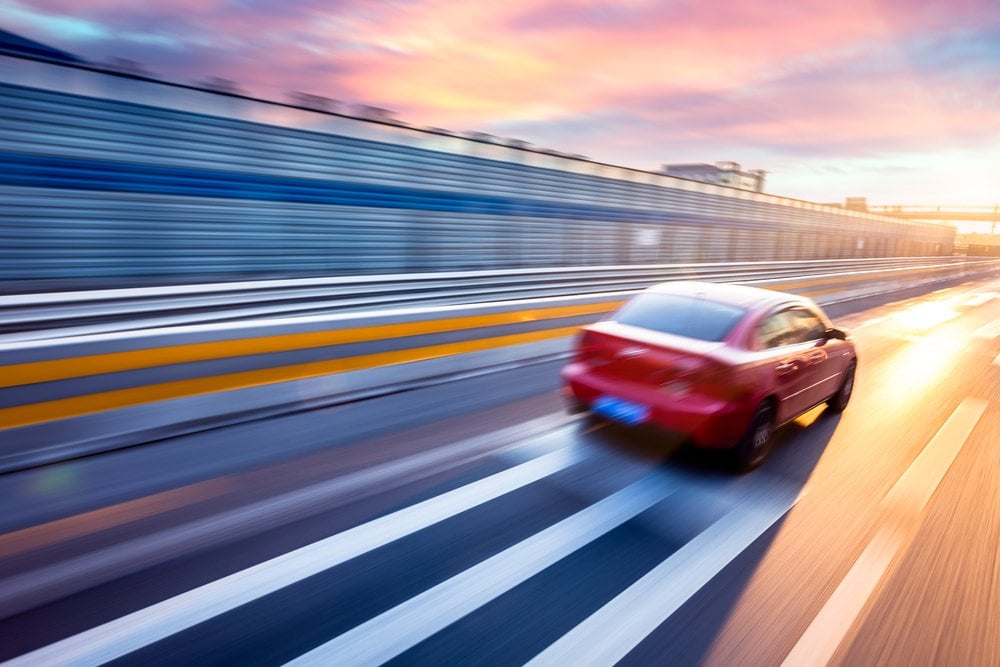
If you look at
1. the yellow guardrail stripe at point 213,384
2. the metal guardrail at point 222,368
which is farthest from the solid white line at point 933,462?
the yellow guardrail stripe at point 213,384

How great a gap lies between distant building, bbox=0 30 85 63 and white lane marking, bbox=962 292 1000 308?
2443cm

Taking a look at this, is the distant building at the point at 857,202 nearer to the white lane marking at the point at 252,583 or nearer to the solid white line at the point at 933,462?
the solid white line at the point at 933,462

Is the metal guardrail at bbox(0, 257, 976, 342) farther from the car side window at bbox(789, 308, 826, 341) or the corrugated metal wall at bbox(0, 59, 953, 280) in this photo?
the car side window at bbox(789, 308, 826, 341)

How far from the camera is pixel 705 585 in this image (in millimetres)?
3371

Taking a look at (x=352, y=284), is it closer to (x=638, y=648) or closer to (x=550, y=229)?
(x=550, y=229)

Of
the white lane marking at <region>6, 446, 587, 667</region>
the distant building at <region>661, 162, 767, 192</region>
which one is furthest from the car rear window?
the distant building at <region>661, 162, 767, 192</region>

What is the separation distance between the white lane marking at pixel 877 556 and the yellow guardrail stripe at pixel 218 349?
4.73m

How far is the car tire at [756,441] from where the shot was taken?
4.91 metres

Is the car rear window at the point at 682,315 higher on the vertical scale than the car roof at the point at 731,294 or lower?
lower

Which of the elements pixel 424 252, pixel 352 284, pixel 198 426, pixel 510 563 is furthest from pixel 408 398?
pixel 424 252

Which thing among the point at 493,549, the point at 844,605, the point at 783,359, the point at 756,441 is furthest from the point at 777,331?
the point at 493,549

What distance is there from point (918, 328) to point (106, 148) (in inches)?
671

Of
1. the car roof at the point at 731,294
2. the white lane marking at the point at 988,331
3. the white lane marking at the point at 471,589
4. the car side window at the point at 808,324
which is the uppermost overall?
the car roof at the point at 731,294

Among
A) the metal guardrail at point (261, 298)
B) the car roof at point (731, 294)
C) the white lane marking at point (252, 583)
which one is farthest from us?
the metal guardrail at point (261, 298)
